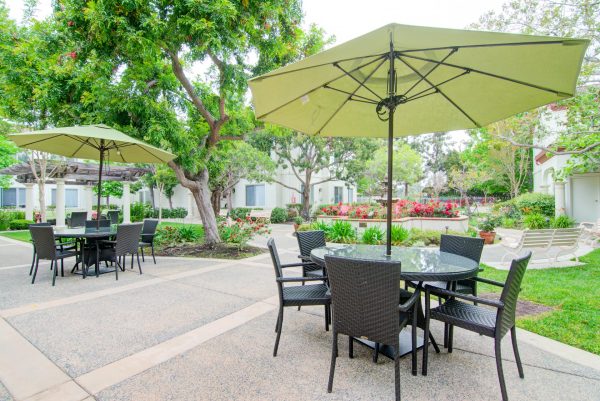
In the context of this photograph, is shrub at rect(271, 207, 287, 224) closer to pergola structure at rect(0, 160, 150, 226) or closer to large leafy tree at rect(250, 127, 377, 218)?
large leafy tree at rect(250, 127, 377, 218)

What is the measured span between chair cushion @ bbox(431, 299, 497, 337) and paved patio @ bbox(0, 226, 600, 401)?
45 centimetres

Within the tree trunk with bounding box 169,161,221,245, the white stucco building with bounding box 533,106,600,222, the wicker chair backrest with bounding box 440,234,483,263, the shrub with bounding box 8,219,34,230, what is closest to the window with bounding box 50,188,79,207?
the shrub with bounding box 8,219,34,230

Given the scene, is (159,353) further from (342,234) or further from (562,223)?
(562,223)

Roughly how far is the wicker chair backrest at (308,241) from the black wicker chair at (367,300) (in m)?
1.83

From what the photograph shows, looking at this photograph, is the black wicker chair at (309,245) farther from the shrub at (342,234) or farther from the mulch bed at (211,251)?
the shrub at (342,234)

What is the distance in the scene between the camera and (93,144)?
6469mm

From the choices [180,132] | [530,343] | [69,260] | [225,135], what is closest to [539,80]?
[530,343]

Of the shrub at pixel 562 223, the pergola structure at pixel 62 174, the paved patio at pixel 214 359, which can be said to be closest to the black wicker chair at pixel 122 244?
the paved patio at pixel 214 359

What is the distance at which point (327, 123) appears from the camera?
4.17m

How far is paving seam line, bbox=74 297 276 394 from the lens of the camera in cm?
251

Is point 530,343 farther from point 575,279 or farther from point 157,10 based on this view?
point 157,10

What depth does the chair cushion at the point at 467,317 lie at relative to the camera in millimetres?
2445

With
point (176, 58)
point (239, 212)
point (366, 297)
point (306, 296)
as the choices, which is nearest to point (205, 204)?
point (176, 58)

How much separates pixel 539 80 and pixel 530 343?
2536 millimetres
